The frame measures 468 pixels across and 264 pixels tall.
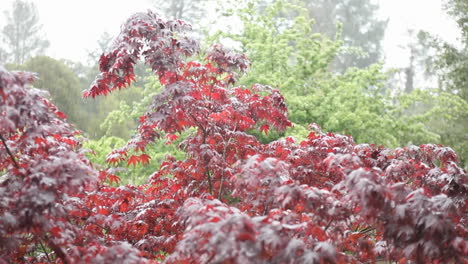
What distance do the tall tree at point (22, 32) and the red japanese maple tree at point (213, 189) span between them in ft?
85.4

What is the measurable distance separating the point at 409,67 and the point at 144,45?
29.3 metres

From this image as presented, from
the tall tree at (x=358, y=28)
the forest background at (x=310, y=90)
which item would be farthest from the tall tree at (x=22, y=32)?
the tall tree at (x=358, y=28)

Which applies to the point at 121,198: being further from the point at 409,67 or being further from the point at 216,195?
the point at 409,67

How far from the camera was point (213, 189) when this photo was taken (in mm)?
4316

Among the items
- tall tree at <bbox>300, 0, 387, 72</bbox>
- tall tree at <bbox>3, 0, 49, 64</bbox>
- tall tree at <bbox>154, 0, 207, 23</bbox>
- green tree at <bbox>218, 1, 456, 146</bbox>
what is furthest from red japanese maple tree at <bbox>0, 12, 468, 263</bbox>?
tall tree at <bbox>3, 0, 49, 64</bbox>

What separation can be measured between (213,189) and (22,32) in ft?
88.7

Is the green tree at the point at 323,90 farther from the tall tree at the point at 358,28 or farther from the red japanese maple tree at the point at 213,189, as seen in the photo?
the tall tree at the point at 358,28

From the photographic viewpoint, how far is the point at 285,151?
3.91m

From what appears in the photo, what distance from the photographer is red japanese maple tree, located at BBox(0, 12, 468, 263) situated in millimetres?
2125

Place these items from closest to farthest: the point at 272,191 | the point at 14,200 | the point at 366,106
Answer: the point at 14,200
the point at 272,191
the point at 366,106

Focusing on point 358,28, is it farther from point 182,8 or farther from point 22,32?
point 22,32

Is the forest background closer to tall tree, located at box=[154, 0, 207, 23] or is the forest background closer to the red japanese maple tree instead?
the red japanese maple tree

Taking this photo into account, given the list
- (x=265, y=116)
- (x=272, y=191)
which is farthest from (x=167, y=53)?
(x=272, y=191)

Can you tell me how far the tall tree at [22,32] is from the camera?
2656 centimetres
